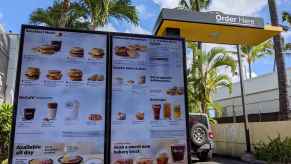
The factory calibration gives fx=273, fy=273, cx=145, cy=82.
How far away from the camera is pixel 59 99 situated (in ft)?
10.9

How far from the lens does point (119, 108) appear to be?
11.6 ft

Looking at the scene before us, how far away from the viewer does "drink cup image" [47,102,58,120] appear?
3.27 m

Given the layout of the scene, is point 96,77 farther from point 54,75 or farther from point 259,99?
point 259,99

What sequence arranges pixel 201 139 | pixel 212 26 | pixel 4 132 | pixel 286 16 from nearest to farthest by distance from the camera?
pixel 212 26
pixel 4 132
pixel 201 139
pixel 286 16

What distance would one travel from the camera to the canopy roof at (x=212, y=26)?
4.50 m

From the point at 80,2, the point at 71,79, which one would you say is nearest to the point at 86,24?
the point at 80,2

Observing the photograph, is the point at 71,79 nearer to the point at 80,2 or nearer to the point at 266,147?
the point at 266,147

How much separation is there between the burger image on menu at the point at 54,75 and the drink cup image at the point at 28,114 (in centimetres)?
44

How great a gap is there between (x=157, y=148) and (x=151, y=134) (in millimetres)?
202

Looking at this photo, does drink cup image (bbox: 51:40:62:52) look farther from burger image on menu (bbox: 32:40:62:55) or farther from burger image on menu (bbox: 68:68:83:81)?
burger image on menu (bbox: 68:68:83:81)

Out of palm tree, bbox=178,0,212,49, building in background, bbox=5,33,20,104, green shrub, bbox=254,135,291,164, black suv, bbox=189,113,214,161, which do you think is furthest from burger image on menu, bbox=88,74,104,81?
palm tree, bbox=178,0,212,49

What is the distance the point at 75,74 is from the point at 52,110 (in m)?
0.52

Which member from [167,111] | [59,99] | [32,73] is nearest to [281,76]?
[167,111]

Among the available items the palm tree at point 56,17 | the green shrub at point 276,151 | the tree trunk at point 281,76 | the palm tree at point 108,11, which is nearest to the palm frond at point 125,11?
the palm tree at point 108,11
